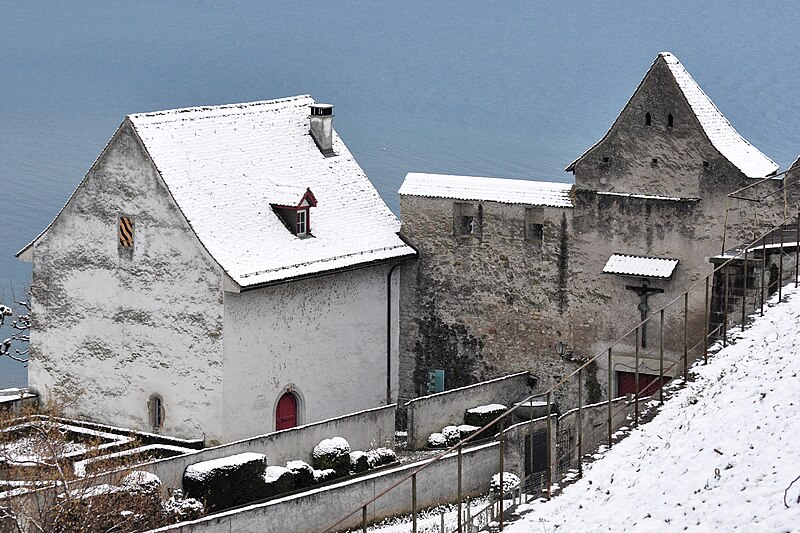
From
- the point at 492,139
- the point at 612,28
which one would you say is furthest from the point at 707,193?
the point at 612,28

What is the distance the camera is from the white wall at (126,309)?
96.0 feet

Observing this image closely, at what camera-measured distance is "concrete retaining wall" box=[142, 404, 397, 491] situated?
26.0 m

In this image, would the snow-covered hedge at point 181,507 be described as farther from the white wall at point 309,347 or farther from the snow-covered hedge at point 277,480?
the white wall at point 309,347

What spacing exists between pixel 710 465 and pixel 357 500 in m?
9.80

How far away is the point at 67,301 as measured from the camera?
3091 cm

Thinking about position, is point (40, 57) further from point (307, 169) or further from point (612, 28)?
point (307, 169)

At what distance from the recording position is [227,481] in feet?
86.1

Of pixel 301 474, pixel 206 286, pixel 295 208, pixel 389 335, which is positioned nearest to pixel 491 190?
pixel 389 335

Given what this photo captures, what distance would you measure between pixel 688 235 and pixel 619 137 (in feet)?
7.73

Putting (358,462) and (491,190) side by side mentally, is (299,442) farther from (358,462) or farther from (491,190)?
(491,190)

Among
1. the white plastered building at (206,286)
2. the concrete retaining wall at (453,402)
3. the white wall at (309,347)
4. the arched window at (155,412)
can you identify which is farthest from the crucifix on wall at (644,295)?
the arched window at (155,412)

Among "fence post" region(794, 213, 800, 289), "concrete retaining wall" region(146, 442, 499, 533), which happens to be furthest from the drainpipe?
"fence post" region(794, 213, 800, 289)

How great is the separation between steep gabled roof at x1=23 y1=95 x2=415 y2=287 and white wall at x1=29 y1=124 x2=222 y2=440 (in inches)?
17.8

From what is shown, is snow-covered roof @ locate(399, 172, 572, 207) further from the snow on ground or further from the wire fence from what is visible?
the snow on ground
